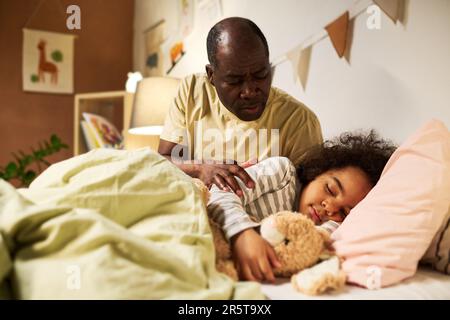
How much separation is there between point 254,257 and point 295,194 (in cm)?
39

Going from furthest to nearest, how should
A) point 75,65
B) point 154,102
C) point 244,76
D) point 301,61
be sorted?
1. point 75,65
2. point 154,102
3. point 301,61
4. point 244,76

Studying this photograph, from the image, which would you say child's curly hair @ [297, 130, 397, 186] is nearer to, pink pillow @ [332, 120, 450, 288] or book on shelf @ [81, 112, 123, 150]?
pink pillow @ [332, 120, 450, 288]

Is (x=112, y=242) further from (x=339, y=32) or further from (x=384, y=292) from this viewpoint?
(x=339, y=32)

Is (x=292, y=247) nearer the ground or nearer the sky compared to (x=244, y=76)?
nearer the ground

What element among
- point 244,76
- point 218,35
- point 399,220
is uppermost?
point 218,35

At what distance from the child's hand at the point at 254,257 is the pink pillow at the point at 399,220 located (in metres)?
0.14

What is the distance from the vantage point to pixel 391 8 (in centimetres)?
123

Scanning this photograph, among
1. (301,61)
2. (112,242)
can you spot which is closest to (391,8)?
(301,61)

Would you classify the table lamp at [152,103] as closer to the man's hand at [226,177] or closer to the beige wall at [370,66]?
the beige wall at [370,66]

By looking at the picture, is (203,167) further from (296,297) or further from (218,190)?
(296,297)

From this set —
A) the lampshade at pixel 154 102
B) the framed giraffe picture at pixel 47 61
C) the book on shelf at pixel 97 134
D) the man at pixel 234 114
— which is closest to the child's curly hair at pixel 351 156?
the man at pixel 234 114

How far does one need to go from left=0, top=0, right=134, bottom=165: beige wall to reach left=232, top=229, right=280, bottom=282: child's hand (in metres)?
2.05

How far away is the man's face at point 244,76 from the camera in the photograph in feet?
3.88
